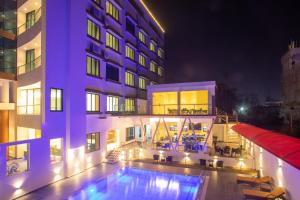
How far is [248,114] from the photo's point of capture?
5297cm

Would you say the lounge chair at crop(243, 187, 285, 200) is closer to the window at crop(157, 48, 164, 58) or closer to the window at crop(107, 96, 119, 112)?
the window at crop(107, 96, 119, 112)

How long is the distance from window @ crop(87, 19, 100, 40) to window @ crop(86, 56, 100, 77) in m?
2.18

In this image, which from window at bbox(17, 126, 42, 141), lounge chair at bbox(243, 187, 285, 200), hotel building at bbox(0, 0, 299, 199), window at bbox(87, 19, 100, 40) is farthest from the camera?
window at bbox(87, 19, 100, 40)

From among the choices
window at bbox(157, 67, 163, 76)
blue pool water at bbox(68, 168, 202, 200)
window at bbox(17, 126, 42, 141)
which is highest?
window at bbox(157, 67, 163, 76)

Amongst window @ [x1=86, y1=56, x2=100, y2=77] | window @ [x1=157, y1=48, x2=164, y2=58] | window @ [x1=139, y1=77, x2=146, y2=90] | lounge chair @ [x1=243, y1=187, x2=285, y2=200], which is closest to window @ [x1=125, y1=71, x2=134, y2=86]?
window @ [x1=139, y1=77, x2=146, y2=90]

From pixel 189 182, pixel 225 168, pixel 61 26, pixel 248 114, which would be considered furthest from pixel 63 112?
pixel 248 114

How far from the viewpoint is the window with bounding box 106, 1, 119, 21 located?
24.2 metres

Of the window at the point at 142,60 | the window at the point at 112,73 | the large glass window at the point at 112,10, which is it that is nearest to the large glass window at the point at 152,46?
the window at the point at 142,60

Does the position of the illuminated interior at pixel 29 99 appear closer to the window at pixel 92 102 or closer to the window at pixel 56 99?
the window at pixel 56 99

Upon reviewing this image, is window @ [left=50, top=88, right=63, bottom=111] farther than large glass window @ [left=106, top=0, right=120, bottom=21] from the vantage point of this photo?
No

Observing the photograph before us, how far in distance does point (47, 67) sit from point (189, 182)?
12201 millimetres

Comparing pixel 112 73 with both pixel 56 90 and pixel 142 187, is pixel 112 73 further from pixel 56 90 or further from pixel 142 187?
pixel 142 187

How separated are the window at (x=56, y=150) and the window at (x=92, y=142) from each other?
8.19 ft

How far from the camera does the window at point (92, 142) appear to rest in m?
19.5
